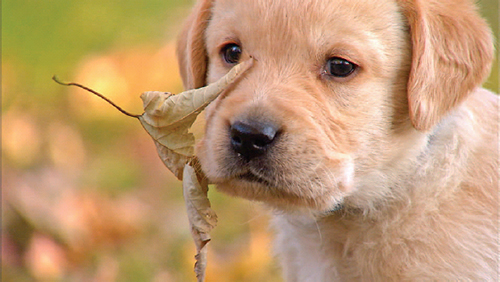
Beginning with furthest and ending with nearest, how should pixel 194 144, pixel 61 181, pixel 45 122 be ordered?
pixel 45 122 < pixel 61 181 < pixel 194 144

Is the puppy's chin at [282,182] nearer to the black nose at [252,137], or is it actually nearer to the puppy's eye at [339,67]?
the black nose at [252,137]

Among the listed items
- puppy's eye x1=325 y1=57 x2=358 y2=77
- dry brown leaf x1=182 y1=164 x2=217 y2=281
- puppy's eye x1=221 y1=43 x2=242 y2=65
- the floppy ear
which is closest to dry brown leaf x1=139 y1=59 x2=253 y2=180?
dry brown leaf x1=182 y1=164 x2=217 y2=281

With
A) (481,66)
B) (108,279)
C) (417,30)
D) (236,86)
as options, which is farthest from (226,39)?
(108,279)

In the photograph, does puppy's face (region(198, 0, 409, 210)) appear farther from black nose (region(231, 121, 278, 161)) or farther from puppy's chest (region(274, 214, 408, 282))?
puppy's chest (region(274, 214, 408, 282))

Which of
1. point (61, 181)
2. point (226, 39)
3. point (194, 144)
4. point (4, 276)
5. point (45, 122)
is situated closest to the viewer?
point (194, 144)

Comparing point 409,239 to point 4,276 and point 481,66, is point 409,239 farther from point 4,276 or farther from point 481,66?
point 4,276

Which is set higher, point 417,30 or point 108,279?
point 417,30
